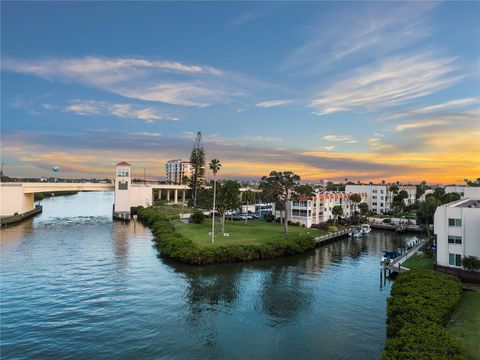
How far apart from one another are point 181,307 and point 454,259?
34.9 metres

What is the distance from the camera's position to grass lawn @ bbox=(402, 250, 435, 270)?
51606mm

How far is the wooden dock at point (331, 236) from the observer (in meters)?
80.9

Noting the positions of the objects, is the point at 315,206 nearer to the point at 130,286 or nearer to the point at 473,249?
the point at 473,249

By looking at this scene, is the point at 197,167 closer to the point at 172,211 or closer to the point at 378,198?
the point at 172,211

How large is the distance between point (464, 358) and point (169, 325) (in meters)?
23.6

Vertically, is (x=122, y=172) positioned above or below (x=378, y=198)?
above

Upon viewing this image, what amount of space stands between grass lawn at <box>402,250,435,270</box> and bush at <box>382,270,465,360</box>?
37.6 feet

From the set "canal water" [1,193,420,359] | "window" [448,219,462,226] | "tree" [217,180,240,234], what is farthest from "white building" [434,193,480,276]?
"tree" [217,180,240,234]

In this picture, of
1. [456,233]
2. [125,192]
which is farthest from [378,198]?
[456,233]

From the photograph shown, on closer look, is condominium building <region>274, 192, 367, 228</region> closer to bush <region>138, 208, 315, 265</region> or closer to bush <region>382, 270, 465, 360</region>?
bush <region>138, 208, 315, 265</region>

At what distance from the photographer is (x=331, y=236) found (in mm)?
87000

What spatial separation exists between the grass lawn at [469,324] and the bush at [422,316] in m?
0.80

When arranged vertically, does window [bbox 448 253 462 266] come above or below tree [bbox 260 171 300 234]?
below

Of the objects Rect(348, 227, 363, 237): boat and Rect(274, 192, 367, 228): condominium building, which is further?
Rect(274, 192, 367, 228): condominium building
